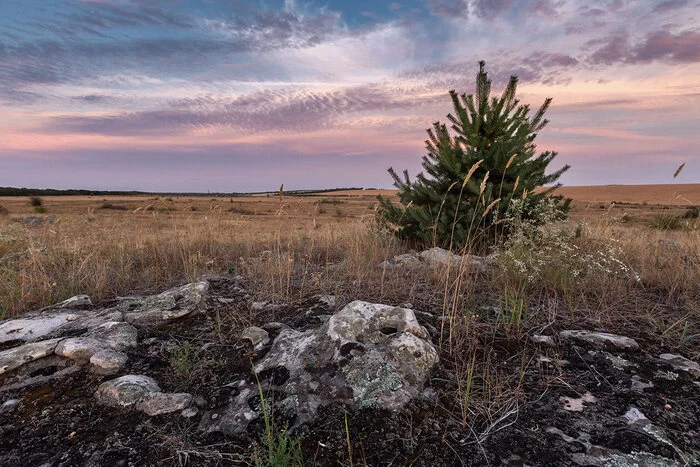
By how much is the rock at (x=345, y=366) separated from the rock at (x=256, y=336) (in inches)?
5.5

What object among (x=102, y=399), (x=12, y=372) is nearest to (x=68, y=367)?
(x=12, y=372)

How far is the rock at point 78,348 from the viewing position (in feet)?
8.80

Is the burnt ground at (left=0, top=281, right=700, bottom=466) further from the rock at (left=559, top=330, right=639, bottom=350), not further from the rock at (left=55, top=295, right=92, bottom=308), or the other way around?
the rock at (left=55, top=295, right=92, bottom=308)

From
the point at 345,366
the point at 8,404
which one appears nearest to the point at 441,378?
the point at 345,366

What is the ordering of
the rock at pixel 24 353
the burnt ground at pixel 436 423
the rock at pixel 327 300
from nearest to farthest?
the burnt ground at pixel 436 423
the rock at pixel 24 353
the rock at pixel 327 300

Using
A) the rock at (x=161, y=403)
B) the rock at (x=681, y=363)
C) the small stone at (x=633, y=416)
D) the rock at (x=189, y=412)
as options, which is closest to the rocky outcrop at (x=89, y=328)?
the rock at (x=161, y=403)

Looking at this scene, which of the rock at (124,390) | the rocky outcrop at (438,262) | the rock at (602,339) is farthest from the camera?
the rocky outcrop at (438,262)

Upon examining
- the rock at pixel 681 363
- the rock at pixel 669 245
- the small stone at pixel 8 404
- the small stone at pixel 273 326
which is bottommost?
the small stone at pixel 8 404

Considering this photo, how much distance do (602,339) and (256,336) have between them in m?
2.66

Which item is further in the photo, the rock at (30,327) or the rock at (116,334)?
the rock at (30,327)

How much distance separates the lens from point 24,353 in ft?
8.81

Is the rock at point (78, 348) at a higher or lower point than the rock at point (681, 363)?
lower

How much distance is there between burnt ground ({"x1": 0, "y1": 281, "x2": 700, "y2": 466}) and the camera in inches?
69.8

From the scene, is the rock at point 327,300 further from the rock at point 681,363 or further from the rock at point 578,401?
the rock at point 681,363
